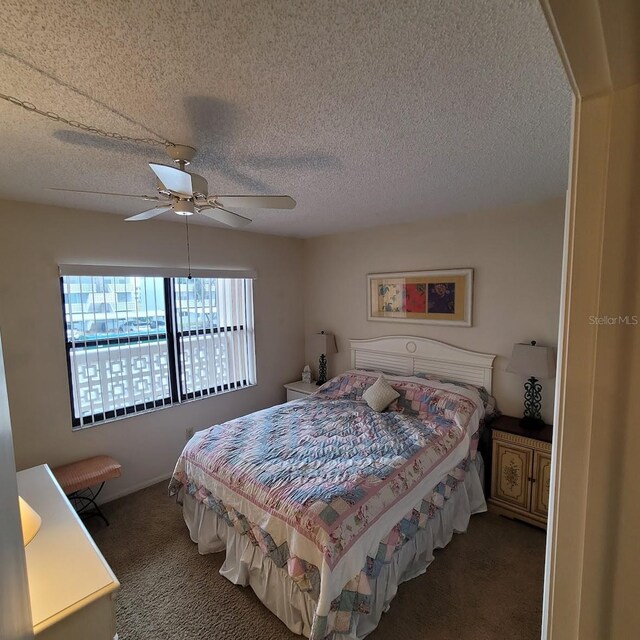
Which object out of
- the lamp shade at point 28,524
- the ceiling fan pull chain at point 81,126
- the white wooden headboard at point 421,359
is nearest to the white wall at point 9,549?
the lamp shade at point 28,524

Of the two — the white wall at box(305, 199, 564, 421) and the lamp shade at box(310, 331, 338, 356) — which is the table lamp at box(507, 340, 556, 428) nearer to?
the white wall at box(305, 199, 564, 421)

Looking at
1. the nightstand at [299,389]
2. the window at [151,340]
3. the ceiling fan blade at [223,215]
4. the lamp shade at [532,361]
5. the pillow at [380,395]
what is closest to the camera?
the ceiling fan blade at [223,215]

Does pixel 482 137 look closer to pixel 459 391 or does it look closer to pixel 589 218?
pixel 589 218

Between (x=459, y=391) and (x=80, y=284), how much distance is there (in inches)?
133

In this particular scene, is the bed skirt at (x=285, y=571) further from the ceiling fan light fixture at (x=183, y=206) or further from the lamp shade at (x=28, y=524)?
the ceiling fan light fixture at (x=183, y=206)

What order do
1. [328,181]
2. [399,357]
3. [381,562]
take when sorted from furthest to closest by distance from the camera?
[399,357] → [328,181] → [381,562]

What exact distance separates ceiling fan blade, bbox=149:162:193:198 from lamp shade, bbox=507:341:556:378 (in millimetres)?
2647

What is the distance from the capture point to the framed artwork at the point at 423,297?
10.8ft

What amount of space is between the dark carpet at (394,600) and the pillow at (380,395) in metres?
1.12

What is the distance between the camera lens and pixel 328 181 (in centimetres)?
224

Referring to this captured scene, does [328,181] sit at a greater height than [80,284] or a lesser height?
greater

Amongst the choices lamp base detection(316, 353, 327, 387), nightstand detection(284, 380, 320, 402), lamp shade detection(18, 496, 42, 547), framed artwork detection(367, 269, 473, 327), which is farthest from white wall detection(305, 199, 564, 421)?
lamp shade detection(18, 496, 42, 547)

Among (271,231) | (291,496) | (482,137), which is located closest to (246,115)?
(482,137)

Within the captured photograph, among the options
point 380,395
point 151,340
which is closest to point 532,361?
point 380,395
